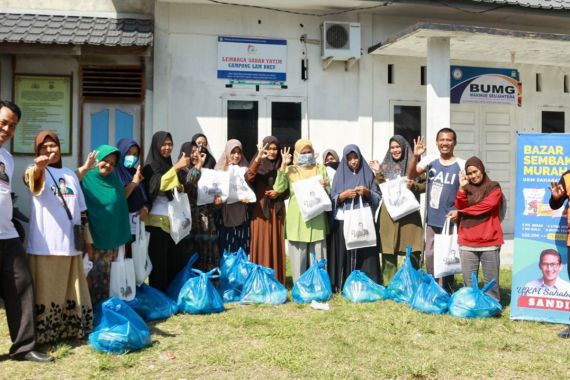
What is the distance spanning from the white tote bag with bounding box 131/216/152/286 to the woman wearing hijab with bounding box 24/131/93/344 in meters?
0.72

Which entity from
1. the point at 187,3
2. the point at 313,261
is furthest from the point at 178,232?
the point at 187,3

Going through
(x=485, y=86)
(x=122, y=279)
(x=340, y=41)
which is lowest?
(x=122, y=279)

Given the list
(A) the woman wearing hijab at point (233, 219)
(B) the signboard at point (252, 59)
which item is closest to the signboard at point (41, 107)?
(B) the signboard at point (252, 59)

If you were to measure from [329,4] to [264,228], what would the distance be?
450 centimetres

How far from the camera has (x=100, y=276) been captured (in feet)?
14.7

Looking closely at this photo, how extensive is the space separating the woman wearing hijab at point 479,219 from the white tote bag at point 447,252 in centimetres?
11

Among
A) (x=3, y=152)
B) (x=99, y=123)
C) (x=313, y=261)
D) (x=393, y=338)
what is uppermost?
(x=99, y=123)

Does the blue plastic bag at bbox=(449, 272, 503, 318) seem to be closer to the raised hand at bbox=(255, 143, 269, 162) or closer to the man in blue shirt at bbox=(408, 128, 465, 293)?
the man in blue shirt at bbox=(408, 128, 465, 293)

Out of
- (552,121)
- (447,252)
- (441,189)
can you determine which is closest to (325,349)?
(447,252)

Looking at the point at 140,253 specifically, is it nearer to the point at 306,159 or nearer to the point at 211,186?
the point at 211,186

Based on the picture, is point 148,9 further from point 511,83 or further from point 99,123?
point 511,83

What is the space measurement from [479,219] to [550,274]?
0.75 meters

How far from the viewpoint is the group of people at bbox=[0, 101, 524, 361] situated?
12.7 ft

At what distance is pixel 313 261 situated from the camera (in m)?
5.63
